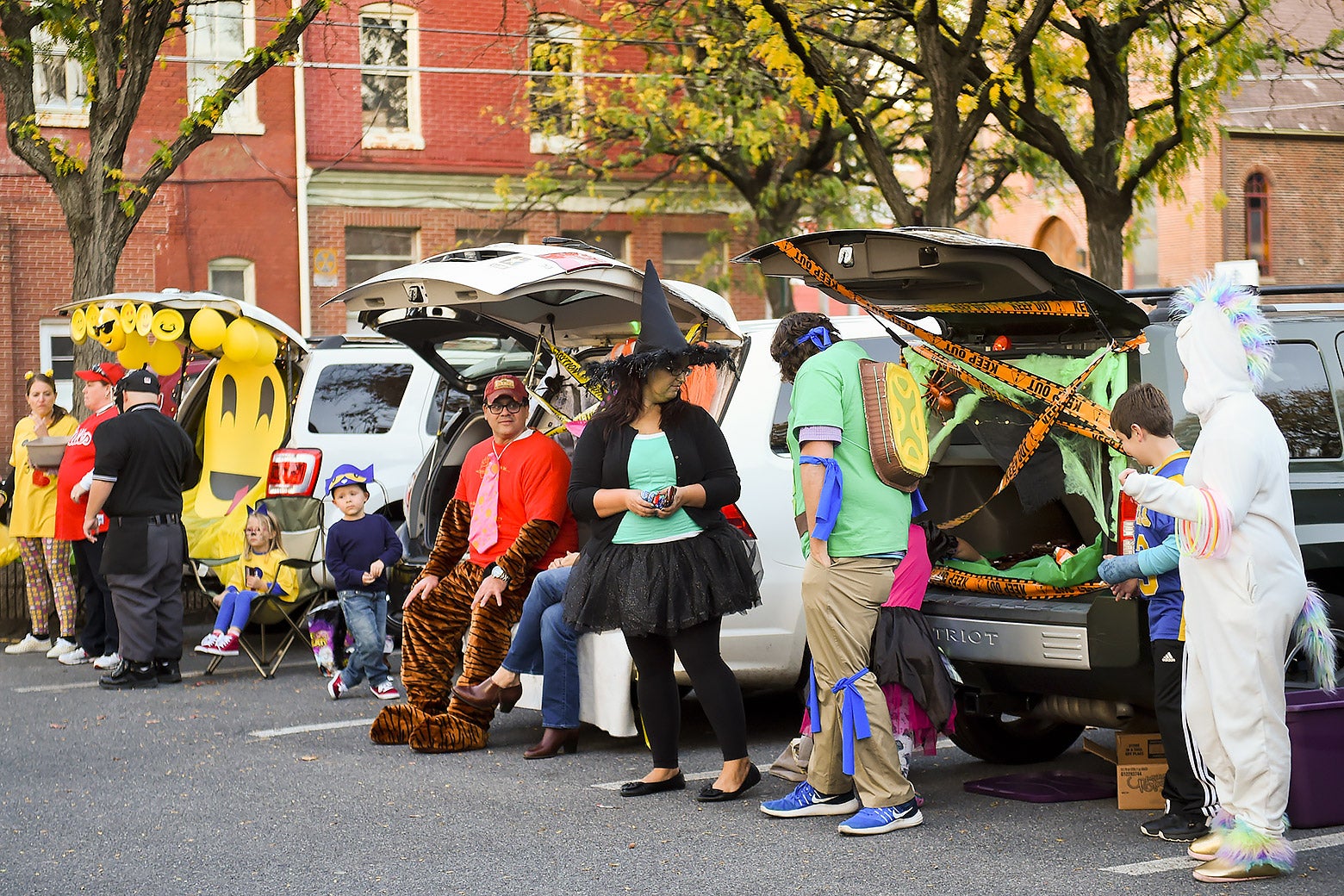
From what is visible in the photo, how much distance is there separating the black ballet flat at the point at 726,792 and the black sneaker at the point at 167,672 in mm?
4931

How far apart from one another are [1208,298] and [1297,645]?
1212 millimetres

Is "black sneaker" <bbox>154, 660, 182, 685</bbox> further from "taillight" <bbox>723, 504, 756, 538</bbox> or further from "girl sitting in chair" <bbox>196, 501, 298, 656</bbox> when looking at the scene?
"taillight" <bbox>723, 504, 756, 538</bbox>

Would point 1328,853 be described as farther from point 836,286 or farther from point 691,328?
point 691,328

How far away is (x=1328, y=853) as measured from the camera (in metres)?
5.29

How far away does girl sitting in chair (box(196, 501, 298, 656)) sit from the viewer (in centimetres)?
1009

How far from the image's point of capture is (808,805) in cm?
600

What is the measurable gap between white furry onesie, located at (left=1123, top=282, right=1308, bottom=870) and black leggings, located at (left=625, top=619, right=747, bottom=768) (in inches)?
75.7

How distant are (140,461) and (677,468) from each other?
16.2ft

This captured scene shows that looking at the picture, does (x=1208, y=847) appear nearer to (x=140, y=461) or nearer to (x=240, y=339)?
(x=140, y=461)

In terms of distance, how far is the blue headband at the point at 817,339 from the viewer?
597cm

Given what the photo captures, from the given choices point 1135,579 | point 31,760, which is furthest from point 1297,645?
point 31,760

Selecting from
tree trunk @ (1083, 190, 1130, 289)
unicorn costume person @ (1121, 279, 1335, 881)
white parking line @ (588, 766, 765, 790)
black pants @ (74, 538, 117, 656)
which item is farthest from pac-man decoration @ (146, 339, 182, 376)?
unicorn costume person @ (1121, 279, 1335, 881)

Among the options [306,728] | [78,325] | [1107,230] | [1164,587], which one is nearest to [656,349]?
[1164,587]

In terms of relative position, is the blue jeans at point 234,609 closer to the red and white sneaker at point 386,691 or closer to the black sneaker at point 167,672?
the black sneaker at point 167,672
